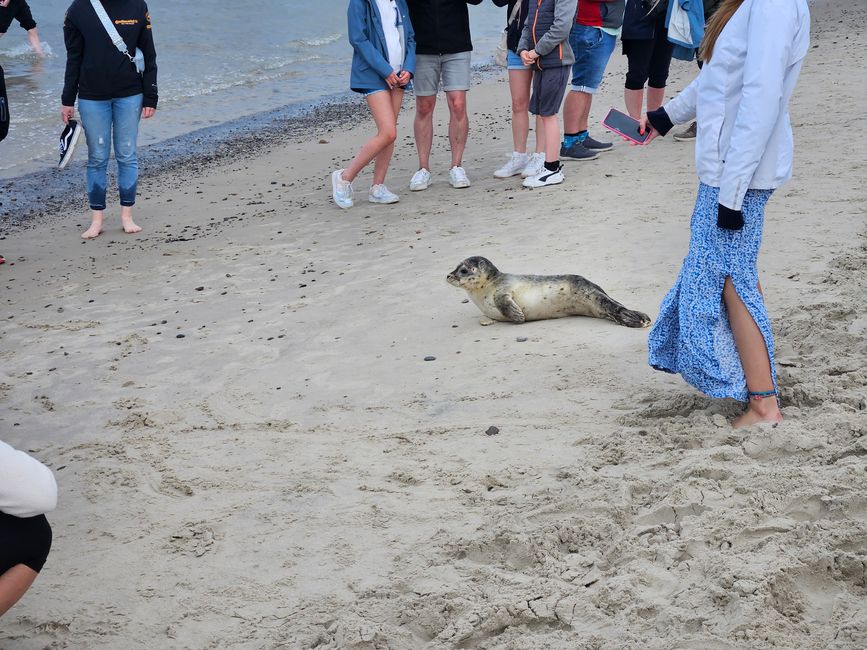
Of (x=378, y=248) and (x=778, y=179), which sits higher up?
(x=778, y=179)

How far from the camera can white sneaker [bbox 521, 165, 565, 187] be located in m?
8.12

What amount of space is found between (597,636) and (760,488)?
931mm

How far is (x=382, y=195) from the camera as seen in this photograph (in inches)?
334

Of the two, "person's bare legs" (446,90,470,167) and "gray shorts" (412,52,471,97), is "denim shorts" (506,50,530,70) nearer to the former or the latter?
"gray shorts" (412,52,471,97)

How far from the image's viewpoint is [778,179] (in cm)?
351

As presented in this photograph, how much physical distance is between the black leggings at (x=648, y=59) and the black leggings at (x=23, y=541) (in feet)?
23.9

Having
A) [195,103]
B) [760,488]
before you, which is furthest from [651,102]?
[195,103]

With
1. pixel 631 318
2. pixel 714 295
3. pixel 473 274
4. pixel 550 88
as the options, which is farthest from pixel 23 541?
pixel 550 88

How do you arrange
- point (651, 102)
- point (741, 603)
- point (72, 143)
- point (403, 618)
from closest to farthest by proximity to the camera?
point (741, 603), point (403, 618), point (72, 143), point (651, 102)

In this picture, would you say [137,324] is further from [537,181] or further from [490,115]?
[490,115]

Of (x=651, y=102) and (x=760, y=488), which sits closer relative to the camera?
(x=760, y=488)

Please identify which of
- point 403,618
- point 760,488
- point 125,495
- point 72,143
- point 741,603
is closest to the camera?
point 741,603

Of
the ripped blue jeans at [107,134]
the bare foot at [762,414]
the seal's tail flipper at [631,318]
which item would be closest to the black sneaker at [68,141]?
the ripped blue jeans at [107,134]

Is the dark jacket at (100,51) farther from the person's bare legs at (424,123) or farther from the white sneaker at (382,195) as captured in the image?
the person's bare legs at (424,123)
